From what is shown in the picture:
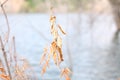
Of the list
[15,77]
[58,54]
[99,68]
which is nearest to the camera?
[58,54]

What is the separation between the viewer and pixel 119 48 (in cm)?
2427

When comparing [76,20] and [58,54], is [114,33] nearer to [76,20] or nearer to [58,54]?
[76,20]

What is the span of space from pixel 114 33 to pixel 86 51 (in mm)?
10877

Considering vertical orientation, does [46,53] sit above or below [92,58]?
above

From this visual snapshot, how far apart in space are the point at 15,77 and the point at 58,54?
109 centimetres

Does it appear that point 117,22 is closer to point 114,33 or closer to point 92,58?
point 114,33

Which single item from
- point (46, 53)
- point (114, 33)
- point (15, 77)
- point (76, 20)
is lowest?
point (114, 33)

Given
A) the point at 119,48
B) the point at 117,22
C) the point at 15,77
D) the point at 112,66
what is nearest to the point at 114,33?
the point at 117,22

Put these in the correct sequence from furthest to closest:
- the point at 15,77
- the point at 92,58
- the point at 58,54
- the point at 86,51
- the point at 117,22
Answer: the point at 117,22 → the point at 86,51 → the point at 92,58 → the point at 15,77 → the point at 58,54

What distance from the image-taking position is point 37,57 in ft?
68.8

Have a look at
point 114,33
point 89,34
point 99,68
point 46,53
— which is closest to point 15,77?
point 46,53

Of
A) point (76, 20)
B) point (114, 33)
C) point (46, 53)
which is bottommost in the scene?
point (114, 33)

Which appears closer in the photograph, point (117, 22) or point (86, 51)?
point (86, 51)

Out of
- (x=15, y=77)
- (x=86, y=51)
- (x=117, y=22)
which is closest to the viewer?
(x=15, y=77)
